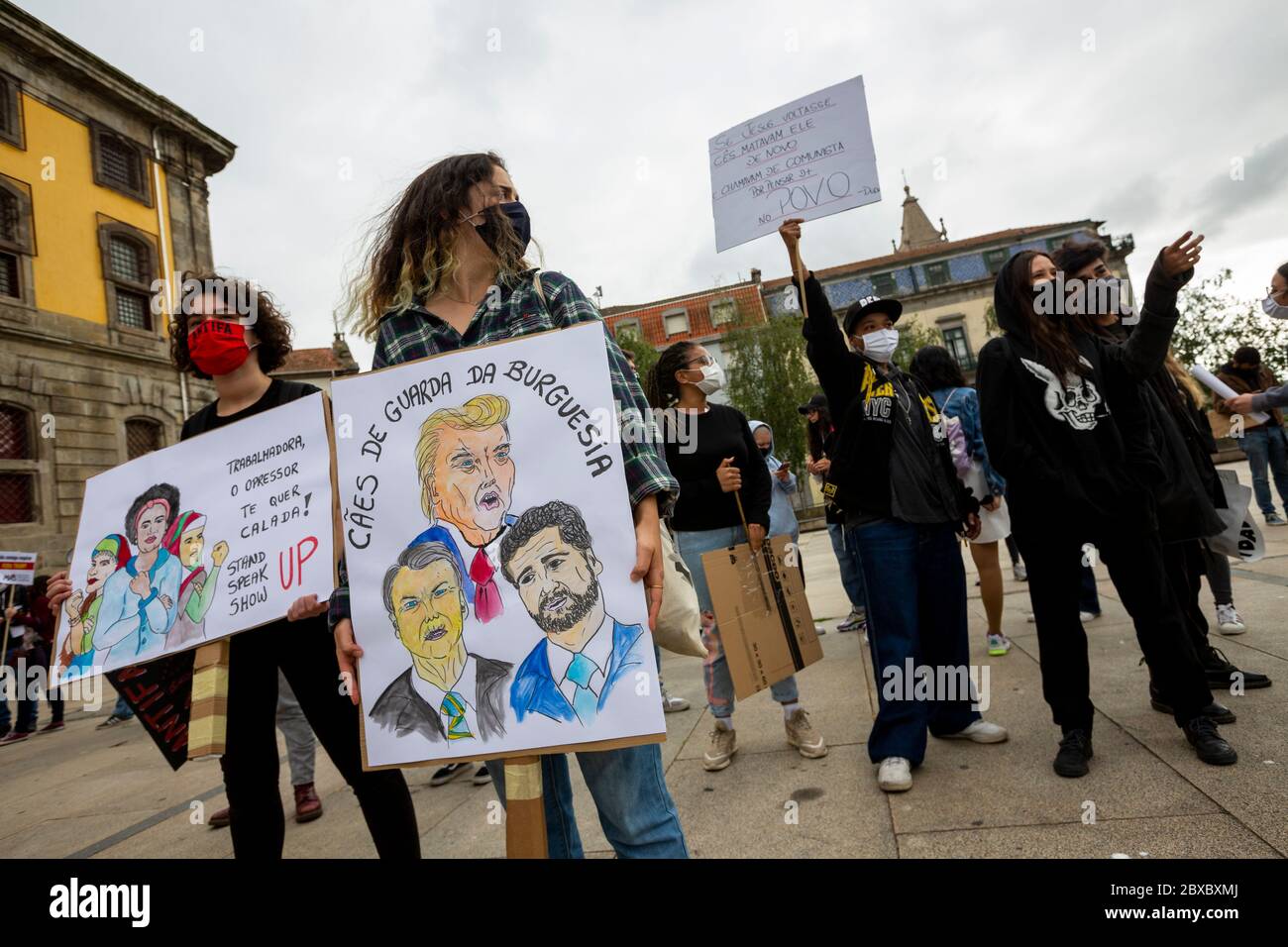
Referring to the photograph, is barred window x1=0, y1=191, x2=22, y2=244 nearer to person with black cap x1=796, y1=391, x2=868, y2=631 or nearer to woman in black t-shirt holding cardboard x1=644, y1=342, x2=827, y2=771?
person with black cap x1=796, y1=391, x2=868, y2=631

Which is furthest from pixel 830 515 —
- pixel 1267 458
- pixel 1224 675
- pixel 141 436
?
pixel 141 436

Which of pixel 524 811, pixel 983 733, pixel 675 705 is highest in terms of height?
pixel 524 811

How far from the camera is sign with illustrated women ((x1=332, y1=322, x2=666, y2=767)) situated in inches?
50.1

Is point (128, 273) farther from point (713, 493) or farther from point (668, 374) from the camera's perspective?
point (713, 493)

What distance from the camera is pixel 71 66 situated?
1582 cm

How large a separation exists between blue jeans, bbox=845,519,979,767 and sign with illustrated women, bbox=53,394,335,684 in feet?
6.65

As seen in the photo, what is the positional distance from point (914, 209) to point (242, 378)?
5471 cm

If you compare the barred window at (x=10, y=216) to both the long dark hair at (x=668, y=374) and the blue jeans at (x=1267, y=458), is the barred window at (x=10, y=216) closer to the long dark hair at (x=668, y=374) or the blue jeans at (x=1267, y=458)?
the long dark hair at (x=668, y=374)

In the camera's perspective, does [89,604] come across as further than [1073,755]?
No

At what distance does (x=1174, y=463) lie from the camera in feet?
9.06

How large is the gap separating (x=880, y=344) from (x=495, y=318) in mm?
1993

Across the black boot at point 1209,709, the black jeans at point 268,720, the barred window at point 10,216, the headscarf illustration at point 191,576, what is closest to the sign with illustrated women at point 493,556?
the black jeans at point 268,720

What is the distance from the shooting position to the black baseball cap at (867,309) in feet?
10.1

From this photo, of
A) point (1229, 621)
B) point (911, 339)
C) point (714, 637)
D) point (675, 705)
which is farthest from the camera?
point (911, 339)
